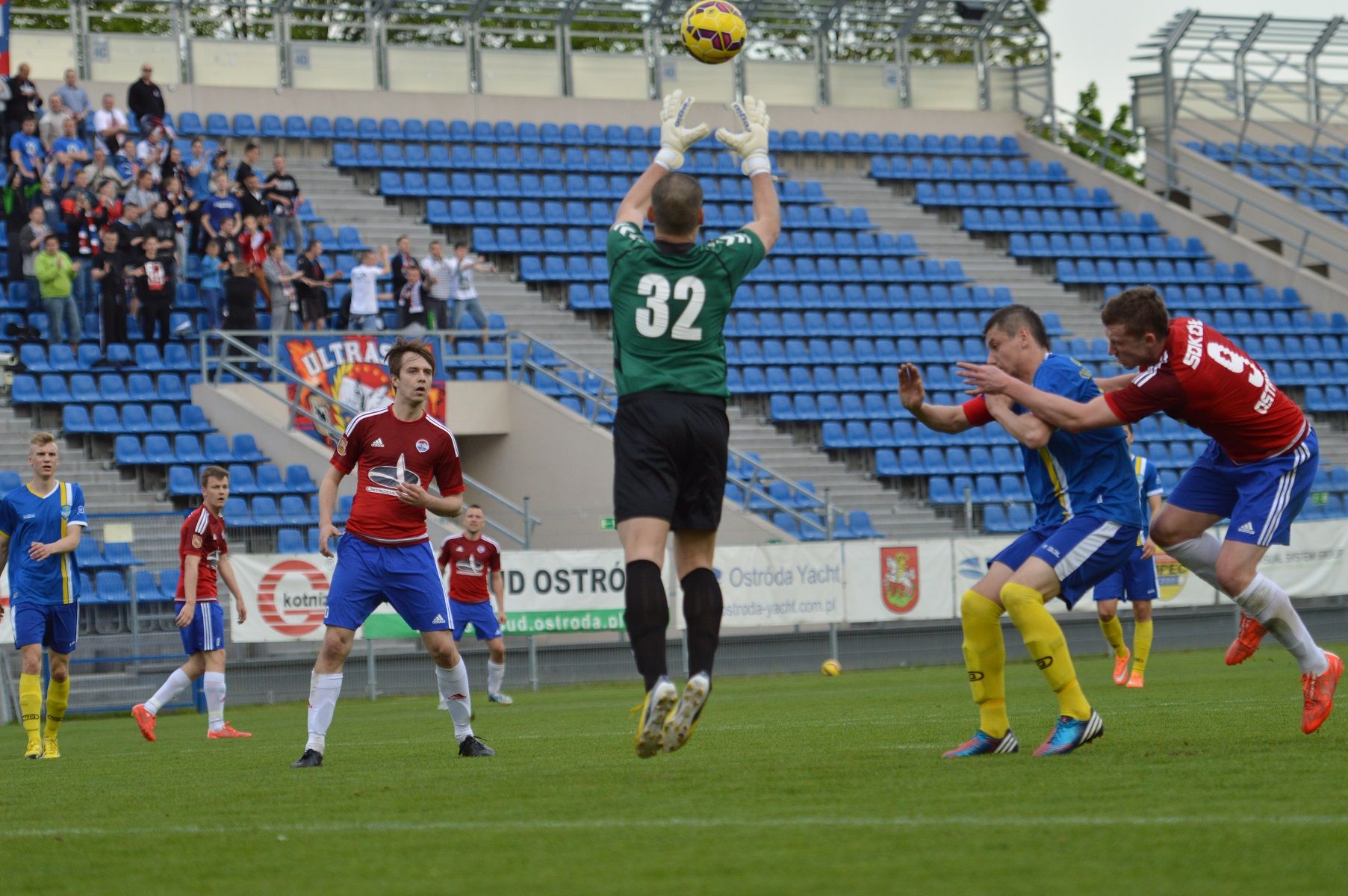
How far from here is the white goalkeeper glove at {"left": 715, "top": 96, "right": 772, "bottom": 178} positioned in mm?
7410

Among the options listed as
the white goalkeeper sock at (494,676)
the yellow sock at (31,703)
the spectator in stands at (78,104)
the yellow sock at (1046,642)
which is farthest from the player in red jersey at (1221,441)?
the spectator in stands at (78,104)

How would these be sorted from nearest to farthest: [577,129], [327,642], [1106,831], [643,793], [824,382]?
[1106,831] < [643,793] < [327,642] < [824,382] < [577,129]

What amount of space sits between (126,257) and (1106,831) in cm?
1941

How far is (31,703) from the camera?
11.6 m

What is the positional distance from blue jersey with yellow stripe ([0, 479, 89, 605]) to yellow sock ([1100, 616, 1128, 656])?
8.58 meters

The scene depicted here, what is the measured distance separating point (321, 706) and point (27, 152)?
52.1 ft

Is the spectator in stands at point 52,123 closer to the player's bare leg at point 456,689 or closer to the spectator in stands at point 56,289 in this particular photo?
the spectator in stands at point 56,289

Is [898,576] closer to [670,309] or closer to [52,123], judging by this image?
[52,123]

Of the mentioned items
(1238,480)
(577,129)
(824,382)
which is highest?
(577,129)

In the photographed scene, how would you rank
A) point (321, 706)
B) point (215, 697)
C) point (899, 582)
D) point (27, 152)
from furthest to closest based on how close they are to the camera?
1. point (27, 152)
2. point (899, 582)
3. point (215, 697)
4. point (321, 706)

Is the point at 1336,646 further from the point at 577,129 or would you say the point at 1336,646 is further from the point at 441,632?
the point at 577,129

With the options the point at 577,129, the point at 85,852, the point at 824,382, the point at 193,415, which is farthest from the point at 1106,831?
the point at 577,129

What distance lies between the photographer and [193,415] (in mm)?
21453

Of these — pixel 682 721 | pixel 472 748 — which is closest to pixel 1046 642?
pixel 682 721
